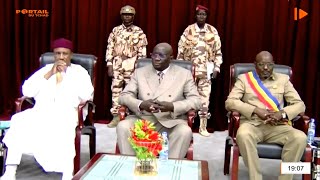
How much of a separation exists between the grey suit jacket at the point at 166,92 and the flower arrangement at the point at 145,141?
98 centimetres

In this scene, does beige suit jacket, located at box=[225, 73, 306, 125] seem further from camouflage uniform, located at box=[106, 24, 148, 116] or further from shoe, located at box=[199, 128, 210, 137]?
camouflage uniform, located at box=[106, 24, 148, 116]

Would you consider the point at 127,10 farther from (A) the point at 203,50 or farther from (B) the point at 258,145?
(B) the point at 258,145

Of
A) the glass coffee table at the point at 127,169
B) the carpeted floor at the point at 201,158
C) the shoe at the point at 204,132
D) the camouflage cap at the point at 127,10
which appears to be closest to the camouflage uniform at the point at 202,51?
the shoe at the point at 204,132

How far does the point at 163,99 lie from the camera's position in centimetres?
384

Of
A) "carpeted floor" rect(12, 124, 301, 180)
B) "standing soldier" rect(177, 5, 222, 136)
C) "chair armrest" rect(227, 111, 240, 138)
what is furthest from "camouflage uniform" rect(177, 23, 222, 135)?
"chair armrest" rect(227, 111, 240, 138)

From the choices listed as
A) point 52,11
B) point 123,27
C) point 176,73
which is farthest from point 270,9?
point 52,11

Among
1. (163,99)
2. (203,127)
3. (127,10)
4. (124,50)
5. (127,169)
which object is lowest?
(203,127)

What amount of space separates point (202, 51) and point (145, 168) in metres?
2.79

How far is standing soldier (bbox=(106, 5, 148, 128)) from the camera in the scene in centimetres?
556

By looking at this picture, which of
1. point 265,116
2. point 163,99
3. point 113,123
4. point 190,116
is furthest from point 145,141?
point 113,123

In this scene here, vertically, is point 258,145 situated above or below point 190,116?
below

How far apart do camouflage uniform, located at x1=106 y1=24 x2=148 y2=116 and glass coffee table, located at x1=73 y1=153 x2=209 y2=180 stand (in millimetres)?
2572

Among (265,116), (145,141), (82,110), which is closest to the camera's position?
(145,141)

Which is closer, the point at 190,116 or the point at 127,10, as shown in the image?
the point at 190,116
